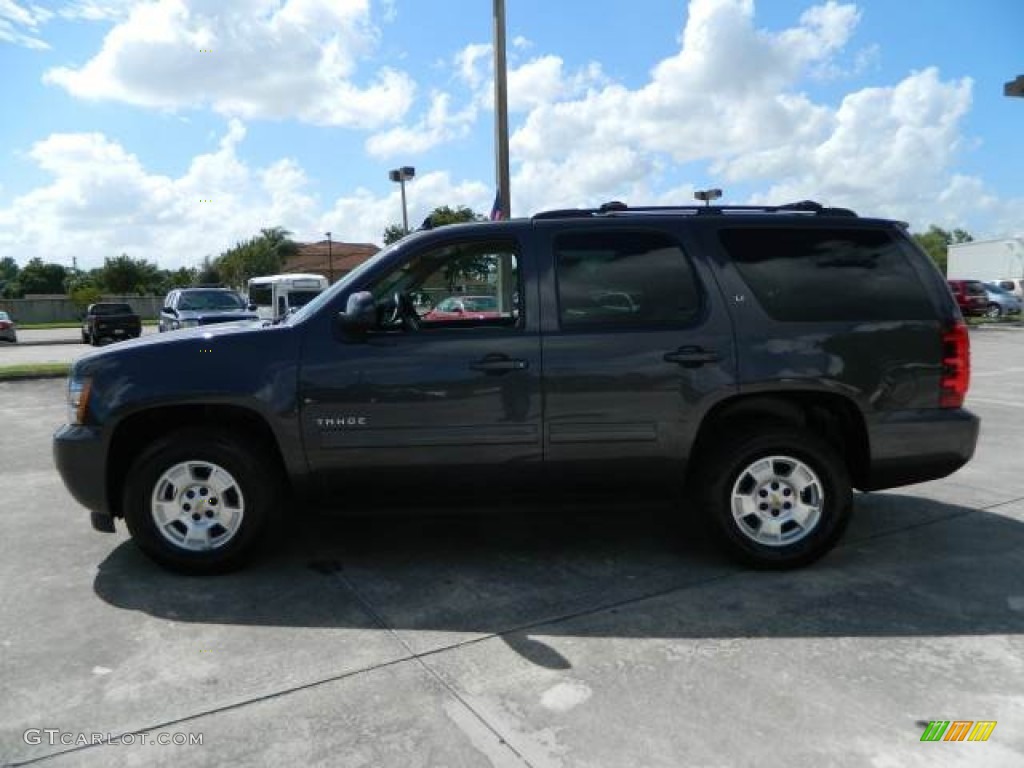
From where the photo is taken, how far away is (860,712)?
2.81m

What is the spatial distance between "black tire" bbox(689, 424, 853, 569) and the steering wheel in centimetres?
172

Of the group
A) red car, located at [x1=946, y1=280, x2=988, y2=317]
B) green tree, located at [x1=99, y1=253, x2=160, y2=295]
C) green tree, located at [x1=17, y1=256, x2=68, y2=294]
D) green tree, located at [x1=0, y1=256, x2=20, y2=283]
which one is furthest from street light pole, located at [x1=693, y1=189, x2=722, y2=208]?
green tree, located at [x1=0, y1=256, x2=20, y2=283]

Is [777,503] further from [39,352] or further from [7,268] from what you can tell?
[7,268]

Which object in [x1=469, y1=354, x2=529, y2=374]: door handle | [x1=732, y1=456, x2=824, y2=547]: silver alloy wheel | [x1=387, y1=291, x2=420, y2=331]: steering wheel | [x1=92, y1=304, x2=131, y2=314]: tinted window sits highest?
[x1=92, y1=304, x2=131, y2=314]: tinted window

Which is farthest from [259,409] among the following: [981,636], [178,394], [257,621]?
[981,636]

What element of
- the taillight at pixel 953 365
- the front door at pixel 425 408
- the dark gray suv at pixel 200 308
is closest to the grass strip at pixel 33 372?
the dark gray suv at pixel 200 308

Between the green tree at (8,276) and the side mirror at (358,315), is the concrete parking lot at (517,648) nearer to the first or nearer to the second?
the side mirror at (358,315)

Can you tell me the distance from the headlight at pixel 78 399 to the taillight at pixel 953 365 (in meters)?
4.49

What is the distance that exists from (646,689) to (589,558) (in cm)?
141

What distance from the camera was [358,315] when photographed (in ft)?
12.7

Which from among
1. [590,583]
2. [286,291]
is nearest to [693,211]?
[590,583]

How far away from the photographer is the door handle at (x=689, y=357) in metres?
4.05

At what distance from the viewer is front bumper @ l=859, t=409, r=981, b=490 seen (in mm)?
4188

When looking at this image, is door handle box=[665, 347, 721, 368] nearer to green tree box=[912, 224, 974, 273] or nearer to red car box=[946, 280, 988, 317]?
red car box=[946, 280, 988, 317]
